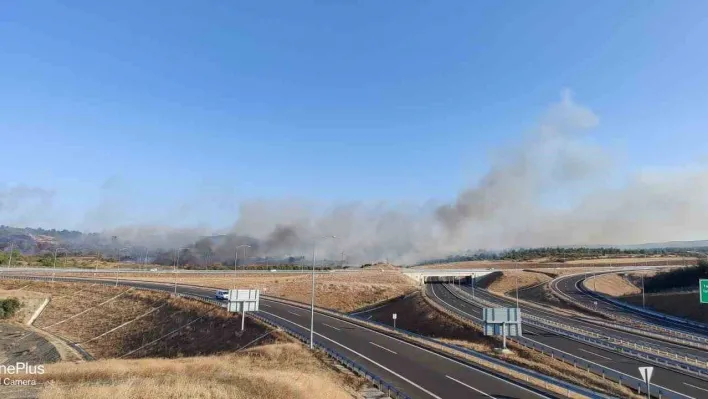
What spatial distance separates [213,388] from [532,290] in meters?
108

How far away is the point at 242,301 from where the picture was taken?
5300 centimetres

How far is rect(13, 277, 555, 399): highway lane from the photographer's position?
25.8 metres

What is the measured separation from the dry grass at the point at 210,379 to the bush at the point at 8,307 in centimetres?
5781

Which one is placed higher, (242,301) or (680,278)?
(680,278)

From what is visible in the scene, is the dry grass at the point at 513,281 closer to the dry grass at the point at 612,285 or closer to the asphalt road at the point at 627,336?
the dry grass at the point at 612,285

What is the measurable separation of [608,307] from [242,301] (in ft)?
255

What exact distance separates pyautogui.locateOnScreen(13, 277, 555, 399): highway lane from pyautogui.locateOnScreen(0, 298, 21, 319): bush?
173 ft

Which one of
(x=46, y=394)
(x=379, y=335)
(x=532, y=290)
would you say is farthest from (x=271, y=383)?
(x=532, y=290)

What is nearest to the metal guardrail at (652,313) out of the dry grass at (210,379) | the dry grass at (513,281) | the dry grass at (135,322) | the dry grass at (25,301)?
the dry grass at (513,281)

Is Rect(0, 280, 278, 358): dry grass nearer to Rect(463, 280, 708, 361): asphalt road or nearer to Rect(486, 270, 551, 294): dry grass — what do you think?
Rect(463, 280, 708, 361): asphalt road

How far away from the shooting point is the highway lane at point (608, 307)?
66.6m

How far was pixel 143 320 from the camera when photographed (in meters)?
69.3

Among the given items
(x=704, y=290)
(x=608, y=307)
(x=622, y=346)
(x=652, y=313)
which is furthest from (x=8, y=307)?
(x=652, y=313)

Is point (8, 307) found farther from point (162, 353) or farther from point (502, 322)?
point (502, 322)
